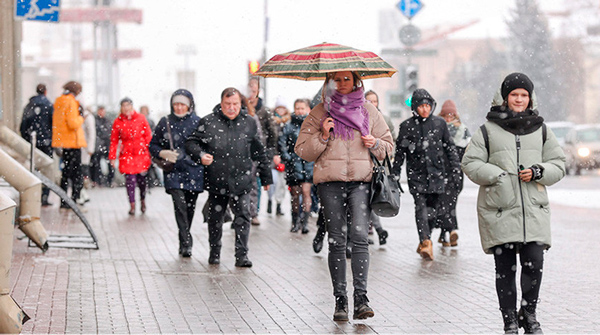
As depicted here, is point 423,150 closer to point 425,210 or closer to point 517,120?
point 425,210

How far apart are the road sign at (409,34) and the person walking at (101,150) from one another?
277 inches

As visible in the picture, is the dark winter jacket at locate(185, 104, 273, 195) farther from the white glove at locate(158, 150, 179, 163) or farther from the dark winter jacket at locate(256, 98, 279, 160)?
the dark winter jacket at locate(256, 98, 279, 160)

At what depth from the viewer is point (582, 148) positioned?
34969 millimetres

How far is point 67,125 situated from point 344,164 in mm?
10402

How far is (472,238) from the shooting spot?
13742 millimetres

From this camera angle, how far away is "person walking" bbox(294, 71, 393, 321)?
761 centimetres

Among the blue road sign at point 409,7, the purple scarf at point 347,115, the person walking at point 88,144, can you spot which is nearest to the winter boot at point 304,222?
the person walking at point 88,144

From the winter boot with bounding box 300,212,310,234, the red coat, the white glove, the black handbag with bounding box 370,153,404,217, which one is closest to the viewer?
the black handbag with bounding box 370,153,404,217

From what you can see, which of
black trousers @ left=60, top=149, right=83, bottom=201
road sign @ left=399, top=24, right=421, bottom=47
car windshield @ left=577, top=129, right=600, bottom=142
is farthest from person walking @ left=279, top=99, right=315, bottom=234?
car windshield @ left=577, top=129, right=600, bottom=142

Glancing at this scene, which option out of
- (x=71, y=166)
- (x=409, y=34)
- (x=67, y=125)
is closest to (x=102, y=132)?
(x=409, y=34)

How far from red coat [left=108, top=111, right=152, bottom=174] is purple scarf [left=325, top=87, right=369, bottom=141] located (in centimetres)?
953

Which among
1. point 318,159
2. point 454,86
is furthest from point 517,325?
point 454,86

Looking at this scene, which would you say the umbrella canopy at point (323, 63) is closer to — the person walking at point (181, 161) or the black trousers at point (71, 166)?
the person walking at point (181, 161)

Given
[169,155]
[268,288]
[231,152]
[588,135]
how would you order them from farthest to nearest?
[588,135], [169,155], [231,152], [268,288]
